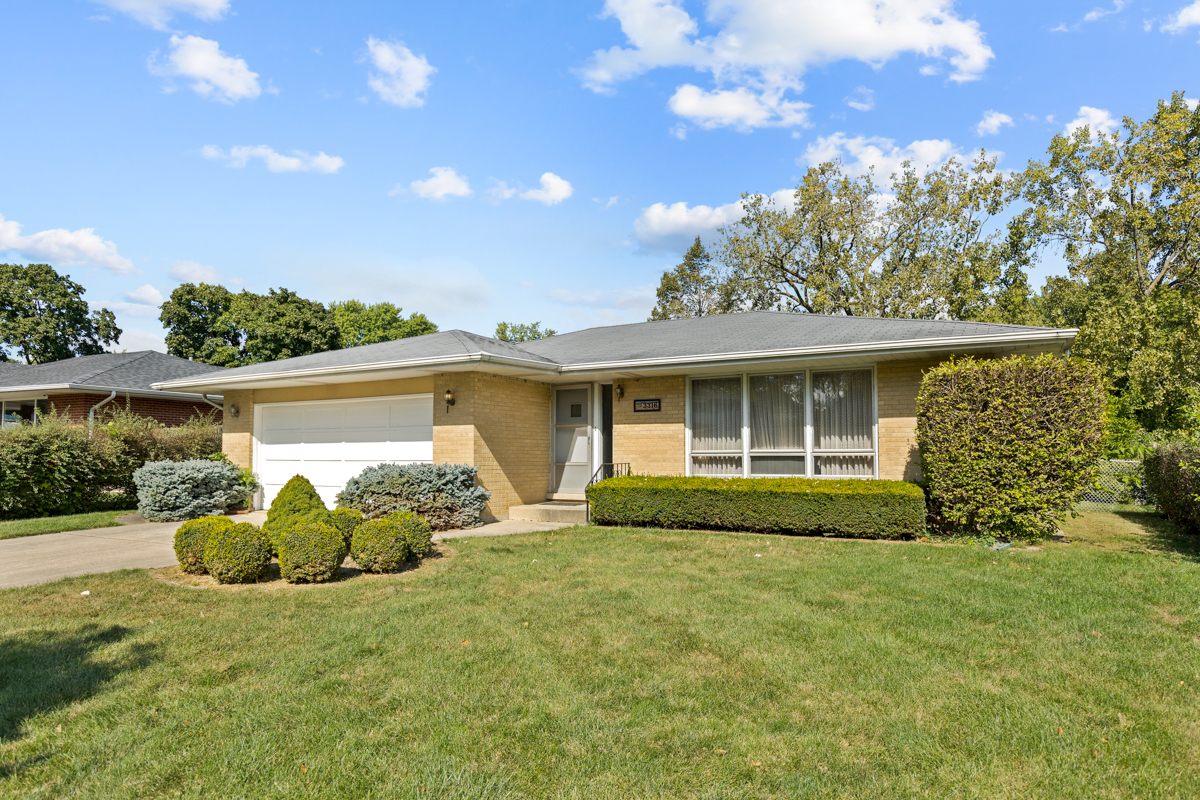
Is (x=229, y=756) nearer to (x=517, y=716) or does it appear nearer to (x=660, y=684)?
(x=517, y=716)

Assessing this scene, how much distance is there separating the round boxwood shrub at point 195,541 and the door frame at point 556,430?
6857 mm

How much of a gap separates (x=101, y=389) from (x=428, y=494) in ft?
44.6

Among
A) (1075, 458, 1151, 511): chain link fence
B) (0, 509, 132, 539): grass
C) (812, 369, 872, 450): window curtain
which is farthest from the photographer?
(1075, 458, 1151, 511): chain link fence

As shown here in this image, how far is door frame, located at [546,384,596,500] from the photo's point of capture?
42.8 feet

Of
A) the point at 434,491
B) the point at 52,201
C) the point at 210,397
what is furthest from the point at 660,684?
the point at 210,397

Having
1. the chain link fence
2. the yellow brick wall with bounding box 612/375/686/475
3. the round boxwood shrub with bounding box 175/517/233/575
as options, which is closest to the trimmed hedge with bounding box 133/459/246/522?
the round boxwood shrub with bounding box 175/517/233/575

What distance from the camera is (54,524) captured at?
11.8m

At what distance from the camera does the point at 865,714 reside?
365cm

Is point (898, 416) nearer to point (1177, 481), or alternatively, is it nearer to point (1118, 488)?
point (1177, 481)

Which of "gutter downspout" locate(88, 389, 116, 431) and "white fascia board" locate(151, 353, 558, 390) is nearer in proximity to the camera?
"white fascia board" locate(151, 353, 558, 390)

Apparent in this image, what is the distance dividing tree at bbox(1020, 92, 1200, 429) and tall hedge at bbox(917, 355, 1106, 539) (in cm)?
1374

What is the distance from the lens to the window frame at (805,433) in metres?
10.6

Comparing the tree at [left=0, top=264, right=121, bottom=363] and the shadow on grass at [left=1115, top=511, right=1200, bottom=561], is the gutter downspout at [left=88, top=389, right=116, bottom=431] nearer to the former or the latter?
the shadow on grass at [left=1115, top=511, right=1200, bottom=561]

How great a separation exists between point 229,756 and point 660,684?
7.82ft
